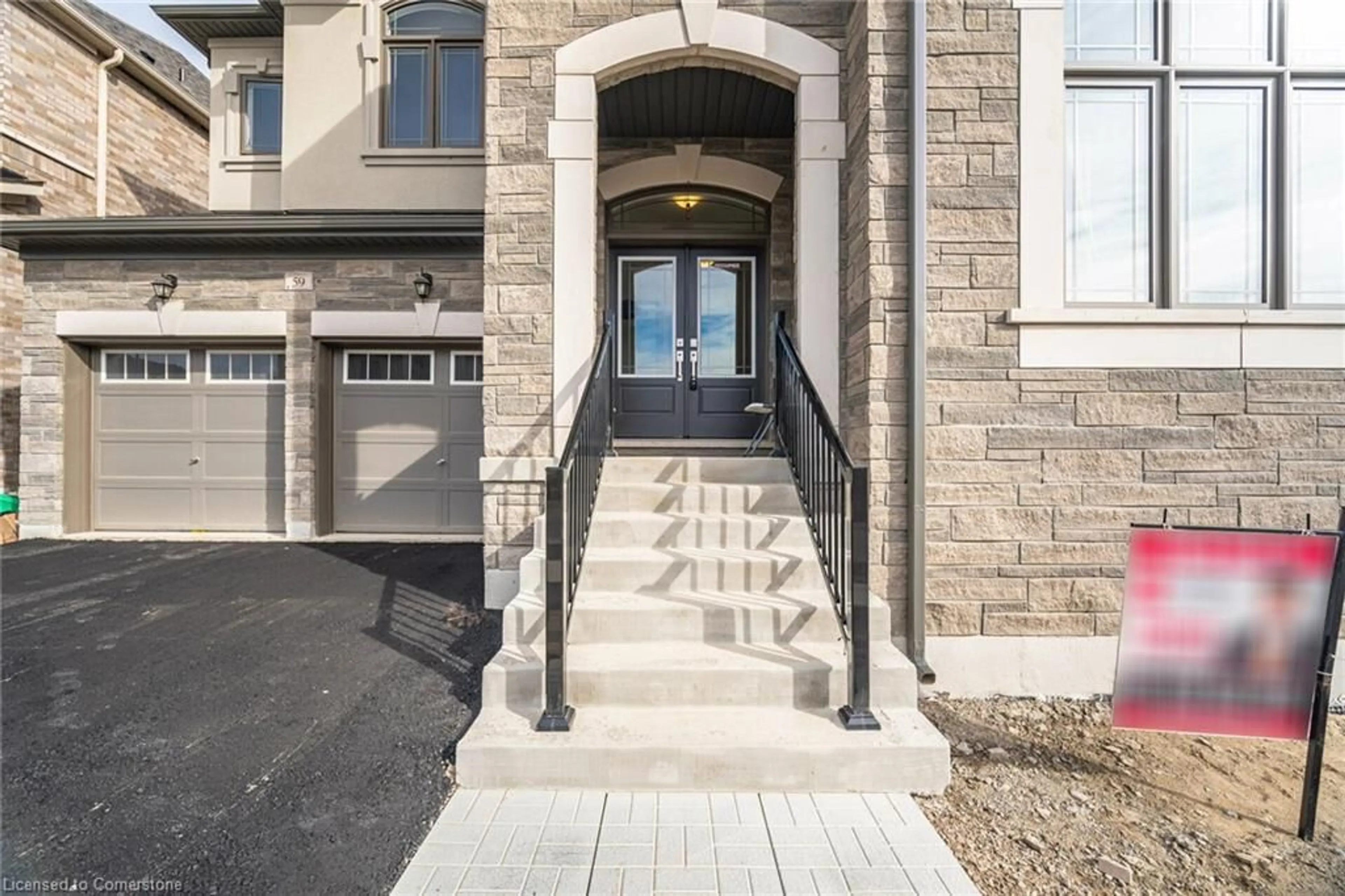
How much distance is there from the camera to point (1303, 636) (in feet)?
7.41

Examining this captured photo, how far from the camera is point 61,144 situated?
7.05 m

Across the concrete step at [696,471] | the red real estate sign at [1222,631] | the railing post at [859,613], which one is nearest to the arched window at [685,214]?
the concrete step at [696,471]

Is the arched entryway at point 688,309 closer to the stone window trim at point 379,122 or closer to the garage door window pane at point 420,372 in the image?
the garage door window pane at point 420,372

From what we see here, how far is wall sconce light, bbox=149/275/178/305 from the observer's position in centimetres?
597

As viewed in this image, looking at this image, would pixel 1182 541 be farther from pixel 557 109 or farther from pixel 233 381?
pixel 233 381

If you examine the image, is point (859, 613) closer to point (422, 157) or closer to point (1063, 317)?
point (1063, 317)

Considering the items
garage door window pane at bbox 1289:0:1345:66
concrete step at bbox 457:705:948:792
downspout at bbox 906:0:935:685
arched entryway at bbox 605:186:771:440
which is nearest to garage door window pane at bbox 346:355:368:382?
arched entryway at bbox 605:186:771:440

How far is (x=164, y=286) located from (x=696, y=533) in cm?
636

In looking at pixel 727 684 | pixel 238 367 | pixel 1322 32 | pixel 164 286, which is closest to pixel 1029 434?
pixel 727 684

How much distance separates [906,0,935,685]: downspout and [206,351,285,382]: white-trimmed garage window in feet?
21.1

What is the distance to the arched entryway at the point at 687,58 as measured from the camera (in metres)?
3.64

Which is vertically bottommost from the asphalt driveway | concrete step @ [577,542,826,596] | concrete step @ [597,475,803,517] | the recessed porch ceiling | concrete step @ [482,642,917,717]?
the asphalt driveway

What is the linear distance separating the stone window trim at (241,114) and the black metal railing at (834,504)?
7.16 meters

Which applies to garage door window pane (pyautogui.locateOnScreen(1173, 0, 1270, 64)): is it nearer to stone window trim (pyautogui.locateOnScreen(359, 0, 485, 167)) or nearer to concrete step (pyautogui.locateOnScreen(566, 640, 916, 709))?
concrete step (pyautogui.locateOnScreen(566, 640, 916, 709))
